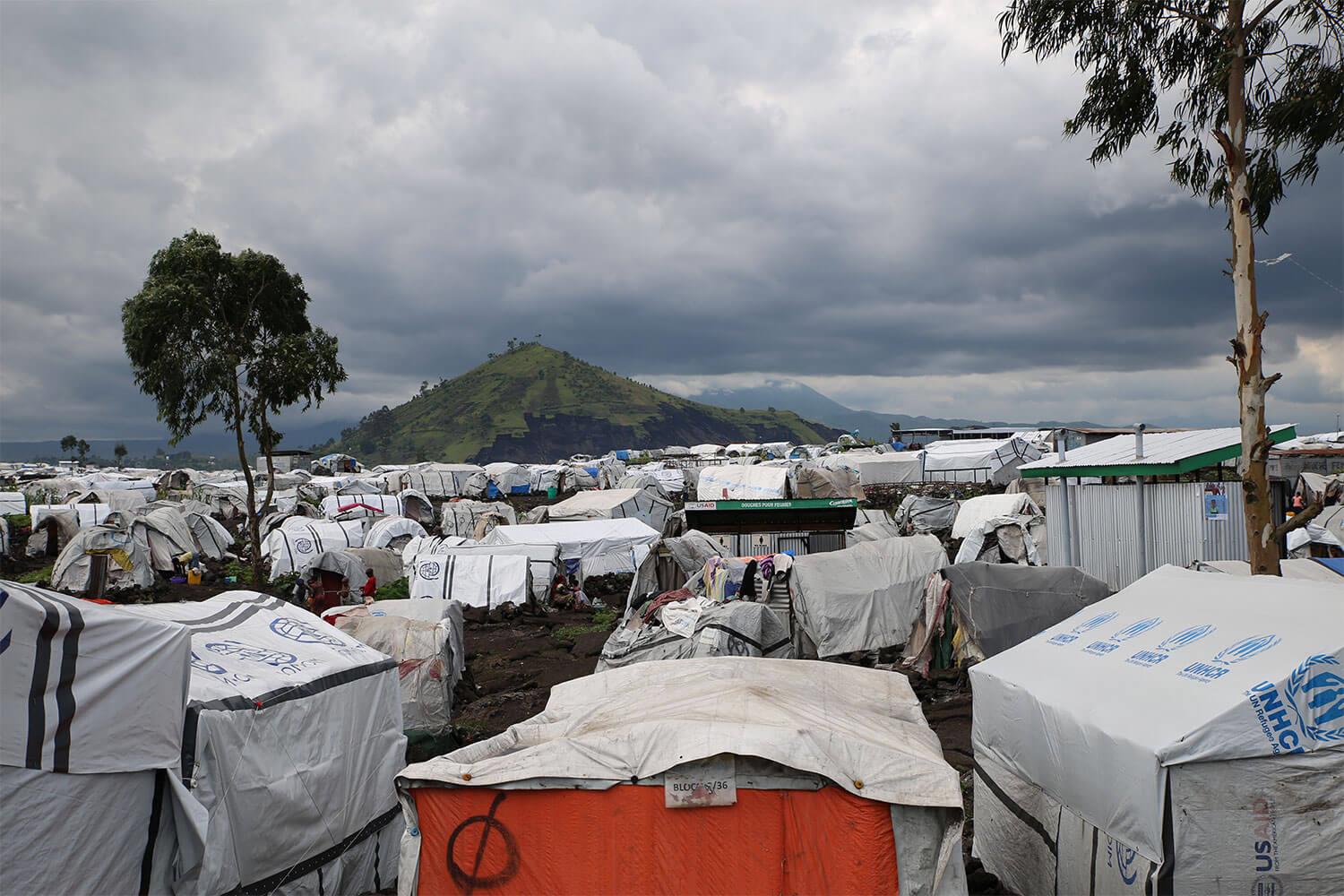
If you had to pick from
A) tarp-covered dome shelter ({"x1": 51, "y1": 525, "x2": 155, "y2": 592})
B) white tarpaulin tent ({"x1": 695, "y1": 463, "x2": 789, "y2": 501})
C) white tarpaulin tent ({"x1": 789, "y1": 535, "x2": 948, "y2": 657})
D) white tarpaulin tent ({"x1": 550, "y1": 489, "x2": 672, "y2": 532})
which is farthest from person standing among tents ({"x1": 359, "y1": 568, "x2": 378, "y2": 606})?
white tarpaulin tent ({"x1": 695, "y1": 463, "x2": 789, "y2": 501})

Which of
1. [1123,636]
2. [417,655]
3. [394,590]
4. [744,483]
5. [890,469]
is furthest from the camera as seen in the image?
[890,469]

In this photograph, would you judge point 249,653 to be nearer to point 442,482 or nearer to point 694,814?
point 694,814

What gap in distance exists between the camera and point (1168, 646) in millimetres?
5980

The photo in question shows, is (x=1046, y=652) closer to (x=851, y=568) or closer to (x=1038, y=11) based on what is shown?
(x=1038, y=11)

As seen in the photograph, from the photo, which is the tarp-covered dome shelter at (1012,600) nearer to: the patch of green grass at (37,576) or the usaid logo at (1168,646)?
the usaid logo at (1168,646)

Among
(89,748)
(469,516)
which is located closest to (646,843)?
(89,748)

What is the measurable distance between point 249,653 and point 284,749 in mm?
929

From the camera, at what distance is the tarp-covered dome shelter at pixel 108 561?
27156 mm

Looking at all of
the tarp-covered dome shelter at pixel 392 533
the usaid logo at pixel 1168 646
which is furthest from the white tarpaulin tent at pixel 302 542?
the usaid logo at pixel 1168 646

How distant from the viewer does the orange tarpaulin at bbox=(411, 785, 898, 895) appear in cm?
487

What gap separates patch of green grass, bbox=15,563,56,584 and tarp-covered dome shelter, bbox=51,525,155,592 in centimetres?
175

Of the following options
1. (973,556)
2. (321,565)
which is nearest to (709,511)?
(973,556)

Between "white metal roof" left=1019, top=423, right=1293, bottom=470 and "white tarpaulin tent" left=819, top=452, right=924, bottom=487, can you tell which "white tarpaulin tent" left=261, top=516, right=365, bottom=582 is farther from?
"white tarpaulin tent" left=819, top=452, right=924, bottom=487

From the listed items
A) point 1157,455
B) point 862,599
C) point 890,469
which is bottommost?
point 862,599
